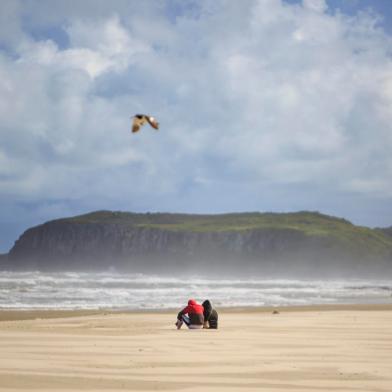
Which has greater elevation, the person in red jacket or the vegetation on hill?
the vegetation on hill

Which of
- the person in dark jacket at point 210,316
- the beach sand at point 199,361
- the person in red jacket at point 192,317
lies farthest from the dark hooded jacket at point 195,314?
the beach sand at point 199,361

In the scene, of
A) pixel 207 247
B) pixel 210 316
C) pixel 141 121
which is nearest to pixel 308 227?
pixel 207 247

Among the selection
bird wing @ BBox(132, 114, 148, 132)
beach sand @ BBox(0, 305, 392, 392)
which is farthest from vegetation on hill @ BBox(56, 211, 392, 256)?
bird wing @ BBox(132, 114, 148, 132)

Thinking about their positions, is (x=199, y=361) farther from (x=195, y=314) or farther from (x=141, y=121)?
(x=195, y=314)

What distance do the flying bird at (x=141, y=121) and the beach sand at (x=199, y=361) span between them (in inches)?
152

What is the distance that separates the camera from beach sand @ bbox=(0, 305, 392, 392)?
27.8ft

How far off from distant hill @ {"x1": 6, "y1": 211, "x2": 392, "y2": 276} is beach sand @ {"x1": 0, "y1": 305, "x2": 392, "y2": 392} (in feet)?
421

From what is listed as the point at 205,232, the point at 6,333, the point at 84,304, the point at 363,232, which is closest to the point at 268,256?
the point at 205,232

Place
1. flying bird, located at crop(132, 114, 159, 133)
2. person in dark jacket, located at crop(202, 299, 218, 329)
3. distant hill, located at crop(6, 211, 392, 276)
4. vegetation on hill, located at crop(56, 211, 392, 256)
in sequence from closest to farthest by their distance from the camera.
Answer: flying bird, located at crop(132, 114, 159, 133), person in dark jacket, located at crop(202, 299, 218, 329), distant hill, located at crop(6, 211, 392, 276), vegetation on hill, located at crop(56, 211, 392, 256)

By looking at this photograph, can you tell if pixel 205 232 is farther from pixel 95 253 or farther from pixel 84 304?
pixel 84 304

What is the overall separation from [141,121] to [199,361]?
454cm

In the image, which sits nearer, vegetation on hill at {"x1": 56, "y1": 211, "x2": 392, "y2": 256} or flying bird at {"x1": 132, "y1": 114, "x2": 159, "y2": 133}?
flying bird at {"x1": 132, "y1": 114, "x2": 159, "y2": 133}

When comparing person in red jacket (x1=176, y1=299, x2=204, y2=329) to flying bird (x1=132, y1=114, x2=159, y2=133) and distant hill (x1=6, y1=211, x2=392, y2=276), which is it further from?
distant hill (x1=6, y1=211, x2=392, y2=276)

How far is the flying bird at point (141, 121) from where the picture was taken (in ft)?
39.5
